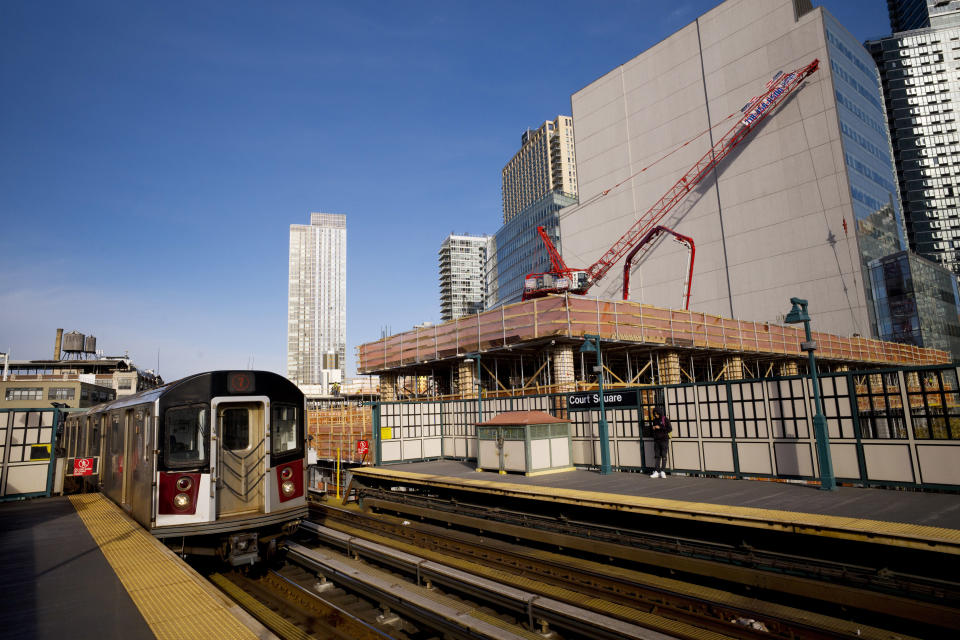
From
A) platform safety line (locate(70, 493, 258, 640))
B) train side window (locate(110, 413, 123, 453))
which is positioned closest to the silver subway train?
platform safety line (locate(70, 493, 258, 640))

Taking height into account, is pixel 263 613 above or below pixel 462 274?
below

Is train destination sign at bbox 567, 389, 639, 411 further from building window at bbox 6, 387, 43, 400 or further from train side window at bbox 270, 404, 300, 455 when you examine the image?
building window at bbox 6, 387, 43, 400

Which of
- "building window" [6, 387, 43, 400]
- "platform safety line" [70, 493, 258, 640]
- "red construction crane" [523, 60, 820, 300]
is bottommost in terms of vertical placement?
"platform safety line" [70, 493, 258, 640]

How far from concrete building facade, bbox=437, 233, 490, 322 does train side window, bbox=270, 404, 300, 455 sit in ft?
517

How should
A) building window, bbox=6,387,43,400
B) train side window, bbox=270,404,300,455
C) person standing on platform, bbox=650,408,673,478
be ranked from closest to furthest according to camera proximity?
train side window, bbox=270,404,300,455 → person standing on platform, bbox=650,408,673,478 → building window, bbox=6,387,43,400

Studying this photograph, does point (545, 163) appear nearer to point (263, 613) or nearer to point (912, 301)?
point (912, 301)

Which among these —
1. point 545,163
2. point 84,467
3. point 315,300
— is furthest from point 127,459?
point 315,300

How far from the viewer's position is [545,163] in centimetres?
16688

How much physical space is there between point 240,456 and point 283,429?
0.93 metres

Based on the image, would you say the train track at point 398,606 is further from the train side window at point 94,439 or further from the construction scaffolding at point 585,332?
the construction scaffolding at point 585,332

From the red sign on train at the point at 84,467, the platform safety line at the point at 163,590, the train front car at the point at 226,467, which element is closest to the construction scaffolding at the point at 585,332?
the train front car at the point at 226,467

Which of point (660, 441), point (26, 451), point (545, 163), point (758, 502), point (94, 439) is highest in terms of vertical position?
point (545, 163)

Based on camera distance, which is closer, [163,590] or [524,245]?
[163,590]

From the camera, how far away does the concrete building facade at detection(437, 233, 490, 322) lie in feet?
563
